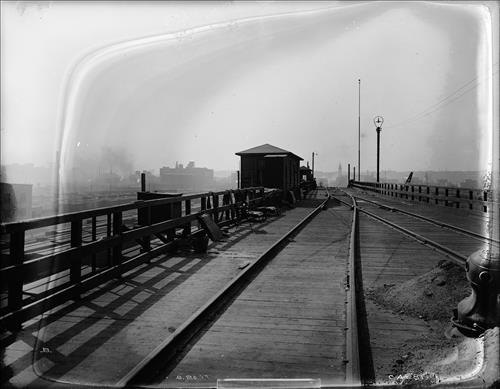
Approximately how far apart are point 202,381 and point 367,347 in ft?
5.31

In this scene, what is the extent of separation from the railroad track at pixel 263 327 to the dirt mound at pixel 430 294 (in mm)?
469

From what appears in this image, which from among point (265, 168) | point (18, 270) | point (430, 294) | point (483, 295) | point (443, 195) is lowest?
point (430, 294)

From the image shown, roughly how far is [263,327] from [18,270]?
2429 millimetres

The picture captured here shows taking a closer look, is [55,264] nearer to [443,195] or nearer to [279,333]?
[279,333]

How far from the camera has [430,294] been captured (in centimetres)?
499

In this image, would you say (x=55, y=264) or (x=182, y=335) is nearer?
(x=182, y=335)

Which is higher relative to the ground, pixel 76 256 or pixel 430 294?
pixel 76 256

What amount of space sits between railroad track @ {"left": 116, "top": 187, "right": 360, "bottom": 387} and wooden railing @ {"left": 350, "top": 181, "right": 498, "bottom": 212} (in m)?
5.25

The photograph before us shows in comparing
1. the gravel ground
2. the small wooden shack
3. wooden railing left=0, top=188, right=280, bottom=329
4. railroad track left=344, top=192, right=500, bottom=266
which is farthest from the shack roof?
the gravel ground

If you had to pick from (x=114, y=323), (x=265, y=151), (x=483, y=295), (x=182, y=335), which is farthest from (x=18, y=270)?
(x=265, y=151)

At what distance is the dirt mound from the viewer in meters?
4.65

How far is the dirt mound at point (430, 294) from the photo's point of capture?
15.3ft

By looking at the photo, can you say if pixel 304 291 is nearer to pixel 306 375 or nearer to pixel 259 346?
pixel 259 346

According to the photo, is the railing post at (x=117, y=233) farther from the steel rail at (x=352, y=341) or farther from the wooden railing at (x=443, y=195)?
the wooden railing at (x=443, y=195)
